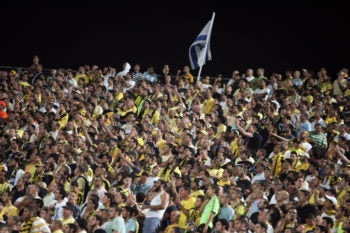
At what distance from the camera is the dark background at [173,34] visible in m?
25.0

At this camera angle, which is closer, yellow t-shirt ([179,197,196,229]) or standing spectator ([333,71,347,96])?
yellow t-shirt ([179,197,196,229])

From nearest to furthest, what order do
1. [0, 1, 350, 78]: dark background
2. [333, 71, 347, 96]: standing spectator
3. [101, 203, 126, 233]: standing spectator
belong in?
[101, 203, 126, 233]: standing spectator < [333, 71, 347, 96]: standing spectator < [0, 1, 350, 78]: dark background

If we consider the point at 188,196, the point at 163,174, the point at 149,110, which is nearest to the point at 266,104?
the point at 149,110

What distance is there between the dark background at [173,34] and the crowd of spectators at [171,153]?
485cm

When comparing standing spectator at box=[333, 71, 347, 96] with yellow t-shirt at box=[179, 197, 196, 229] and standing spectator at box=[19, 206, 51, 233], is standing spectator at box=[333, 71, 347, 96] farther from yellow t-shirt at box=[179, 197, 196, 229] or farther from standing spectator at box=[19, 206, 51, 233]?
standing spectator at box=[19, 206, 51, 233]

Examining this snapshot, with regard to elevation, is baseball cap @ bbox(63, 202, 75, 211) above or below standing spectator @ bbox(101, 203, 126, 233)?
above

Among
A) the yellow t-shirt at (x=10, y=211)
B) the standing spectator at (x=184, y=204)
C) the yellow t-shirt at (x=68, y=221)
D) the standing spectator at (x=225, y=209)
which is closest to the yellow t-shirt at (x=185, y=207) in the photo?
the standing spectator at (x=184, y=204)

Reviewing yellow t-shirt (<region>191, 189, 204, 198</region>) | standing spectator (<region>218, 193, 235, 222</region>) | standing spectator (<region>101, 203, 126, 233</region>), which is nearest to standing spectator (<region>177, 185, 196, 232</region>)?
yellow t-shirt (<region>191, 189, 204, 198</region>)

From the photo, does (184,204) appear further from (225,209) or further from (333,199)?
(333,199)

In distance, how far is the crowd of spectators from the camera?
12.7 metres

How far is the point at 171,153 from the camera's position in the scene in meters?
15.5

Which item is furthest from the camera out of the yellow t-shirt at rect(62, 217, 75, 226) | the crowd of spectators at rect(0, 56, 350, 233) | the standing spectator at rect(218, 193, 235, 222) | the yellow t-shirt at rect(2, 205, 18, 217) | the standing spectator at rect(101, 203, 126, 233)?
the yellow t-shirt at rect(2, 205, 18, 217)

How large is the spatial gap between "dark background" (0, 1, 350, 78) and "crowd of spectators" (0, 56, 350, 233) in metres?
4.85

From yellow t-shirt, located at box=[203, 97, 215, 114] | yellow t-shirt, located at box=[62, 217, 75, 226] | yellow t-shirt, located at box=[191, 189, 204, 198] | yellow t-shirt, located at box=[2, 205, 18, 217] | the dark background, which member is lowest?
yellow t-shirt, located at box=[62, 217, 75, 226]
